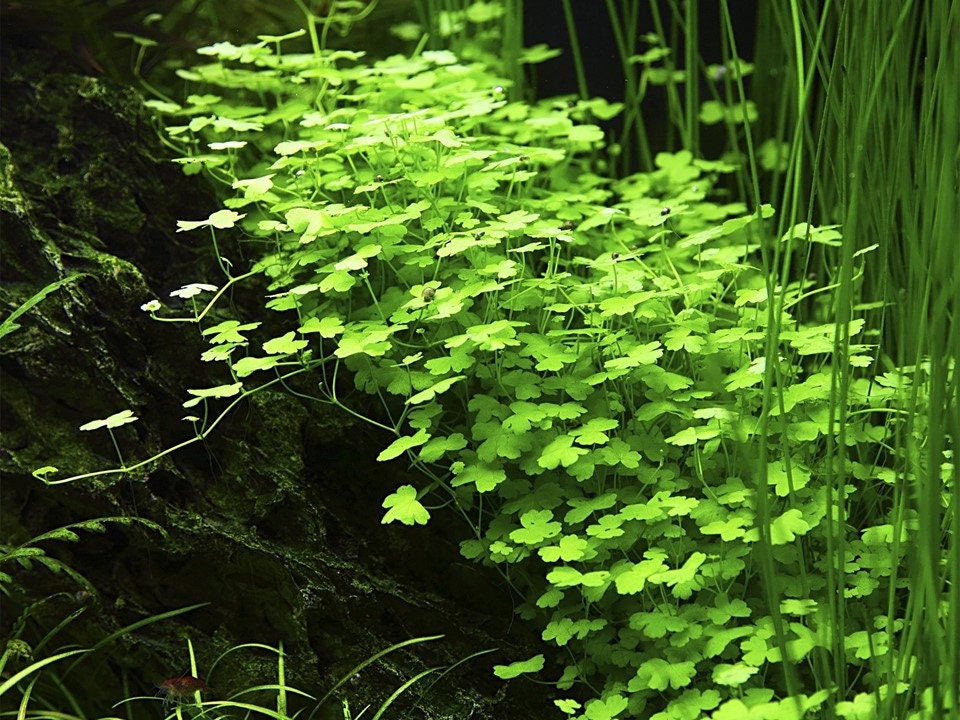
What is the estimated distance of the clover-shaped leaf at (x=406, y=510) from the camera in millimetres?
1587

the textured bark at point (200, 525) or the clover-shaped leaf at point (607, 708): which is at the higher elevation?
the textured bark at point (200, 525)

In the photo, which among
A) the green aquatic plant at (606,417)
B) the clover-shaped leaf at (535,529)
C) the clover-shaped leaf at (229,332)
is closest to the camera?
the green aquatic plant at (606,417)

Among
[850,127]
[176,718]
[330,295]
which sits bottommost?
[176,718]

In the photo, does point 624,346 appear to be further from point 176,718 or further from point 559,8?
A: point 559,8

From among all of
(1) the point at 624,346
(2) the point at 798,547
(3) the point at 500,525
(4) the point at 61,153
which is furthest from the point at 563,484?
Result: (4) the point at 61,153

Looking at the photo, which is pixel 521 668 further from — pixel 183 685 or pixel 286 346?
pixel 286 346

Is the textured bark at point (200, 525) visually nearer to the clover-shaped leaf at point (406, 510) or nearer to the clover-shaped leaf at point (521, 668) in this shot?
the clover-shaped leaf at point (521, 668)

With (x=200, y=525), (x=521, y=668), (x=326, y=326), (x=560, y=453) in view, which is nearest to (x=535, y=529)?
(x=560, y=453)

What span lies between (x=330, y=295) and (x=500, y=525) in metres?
0.61

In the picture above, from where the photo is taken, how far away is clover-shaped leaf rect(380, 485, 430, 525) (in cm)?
159

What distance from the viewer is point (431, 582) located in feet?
6.38

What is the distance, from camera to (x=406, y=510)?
5.24 ft

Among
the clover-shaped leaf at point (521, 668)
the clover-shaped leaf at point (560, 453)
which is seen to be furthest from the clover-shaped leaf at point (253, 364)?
the clover-shaped leaf at point (521, 668)

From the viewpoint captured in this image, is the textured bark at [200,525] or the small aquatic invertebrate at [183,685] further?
the textured bark at [200,525]
